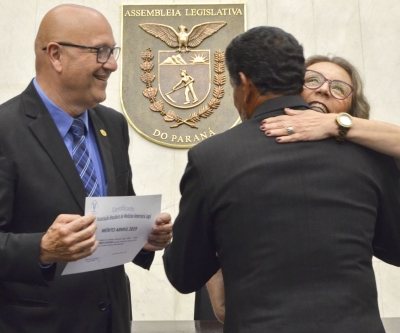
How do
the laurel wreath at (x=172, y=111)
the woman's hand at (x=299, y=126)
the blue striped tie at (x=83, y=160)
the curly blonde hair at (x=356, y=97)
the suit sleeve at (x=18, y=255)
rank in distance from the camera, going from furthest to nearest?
the laurel wreath at (x=172, y=111), the curly blonde hair at (x=356, y=97), the blue striped tie at (x=83, y=160), the suit sleeve at (x=18, y=255), the woman's hand at (x=299, y=126)

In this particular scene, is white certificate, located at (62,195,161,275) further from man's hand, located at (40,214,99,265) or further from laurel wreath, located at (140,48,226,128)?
laurel wreath, located at (140,48,226,128)

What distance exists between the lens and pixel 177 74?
509cm

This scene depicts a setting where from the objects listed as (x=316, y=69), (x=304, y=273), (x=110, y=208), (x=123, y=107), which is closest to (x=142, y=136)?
(x=123, y=107)

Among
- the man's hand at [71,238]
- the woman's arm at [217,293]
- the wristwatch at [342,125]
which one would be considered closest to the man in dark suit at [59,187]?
the man's hand at [71,238]

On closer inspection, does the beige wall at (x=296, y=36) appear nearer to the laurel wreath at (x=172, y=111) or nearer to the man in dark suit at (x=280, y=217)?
the laurel wreath at (x=172, y=111)

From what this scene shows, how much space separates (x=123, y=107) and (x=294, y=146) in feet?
11.8

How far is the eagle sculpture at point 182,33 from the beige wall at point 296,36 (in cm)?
24

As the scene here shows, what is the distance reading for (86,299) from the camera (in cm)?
184

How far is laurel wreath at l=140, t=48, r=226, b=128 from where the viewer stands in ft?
16.5

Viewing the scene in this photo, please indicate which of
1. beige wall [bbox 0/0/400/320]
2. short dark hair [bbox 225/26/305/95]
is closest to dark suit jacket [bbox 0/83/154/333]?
short dark hair [bbox 225/26/305/95]

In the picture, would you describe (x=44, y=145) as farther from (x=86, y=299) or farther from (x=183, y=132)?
(x=183, y=132)

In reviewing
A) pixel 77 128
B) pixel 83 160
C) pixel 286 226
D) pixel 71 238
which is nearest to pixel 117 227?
pixel 71 238

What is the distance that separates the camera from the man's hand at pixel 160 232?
195cm

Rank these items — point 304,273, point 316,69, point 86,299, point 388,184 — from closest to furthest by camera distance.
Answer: point 304,273 → point 388,184 → point 86,299 → point 316,69
